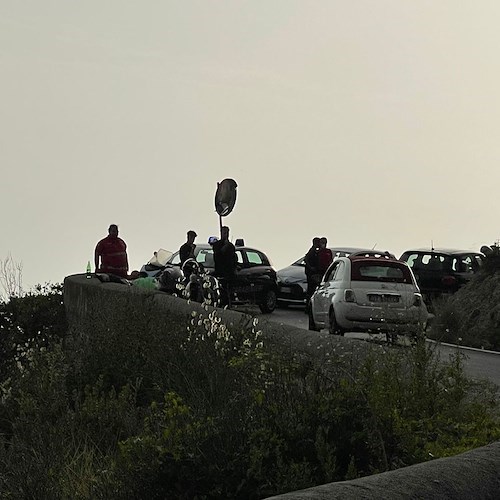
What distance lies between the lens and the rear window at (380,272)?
2538 cm

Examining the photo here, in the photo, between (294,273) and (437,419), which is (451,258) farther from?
(437,419)

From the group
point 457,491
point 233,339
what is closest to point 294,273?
point 233,339

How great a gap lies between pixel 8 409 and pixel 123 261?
11.5 m

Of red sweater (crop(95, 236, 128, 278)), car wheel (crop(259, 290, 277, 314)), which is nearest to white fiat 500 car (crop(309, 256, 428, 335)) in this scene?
red sweater (crop(95, 236, 128, 278))

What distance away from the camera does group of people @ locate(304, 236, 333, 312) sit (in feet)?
112

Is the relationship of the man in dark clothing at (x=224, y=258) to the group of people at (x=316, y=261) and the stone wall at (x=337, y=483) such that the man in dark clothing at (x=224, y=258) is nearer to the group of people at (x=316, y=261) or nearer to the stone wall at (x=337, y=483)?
the group of people at (x=316, y=261)

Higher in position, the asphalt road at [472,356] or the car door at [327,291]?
the car door at [327,291]

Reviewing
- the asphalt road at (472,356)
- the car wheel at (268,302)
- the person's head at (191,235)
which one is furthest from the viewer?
the car wheel at (268,302)

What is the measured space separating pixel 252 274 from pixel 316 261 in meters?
2.17

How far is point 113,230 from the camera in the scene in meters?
27.4

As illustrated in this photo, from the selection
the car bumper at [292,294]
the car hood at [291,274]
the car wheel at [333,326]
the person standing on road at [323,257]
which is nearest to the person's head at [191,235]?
the person standing on road at [323,257]

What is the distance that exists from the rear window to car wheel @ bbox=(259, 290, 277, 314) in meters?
10.2

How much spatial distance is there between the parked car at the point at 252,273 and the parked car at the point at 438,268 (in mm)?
3474

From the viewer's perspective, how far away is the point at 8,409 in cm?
1591
